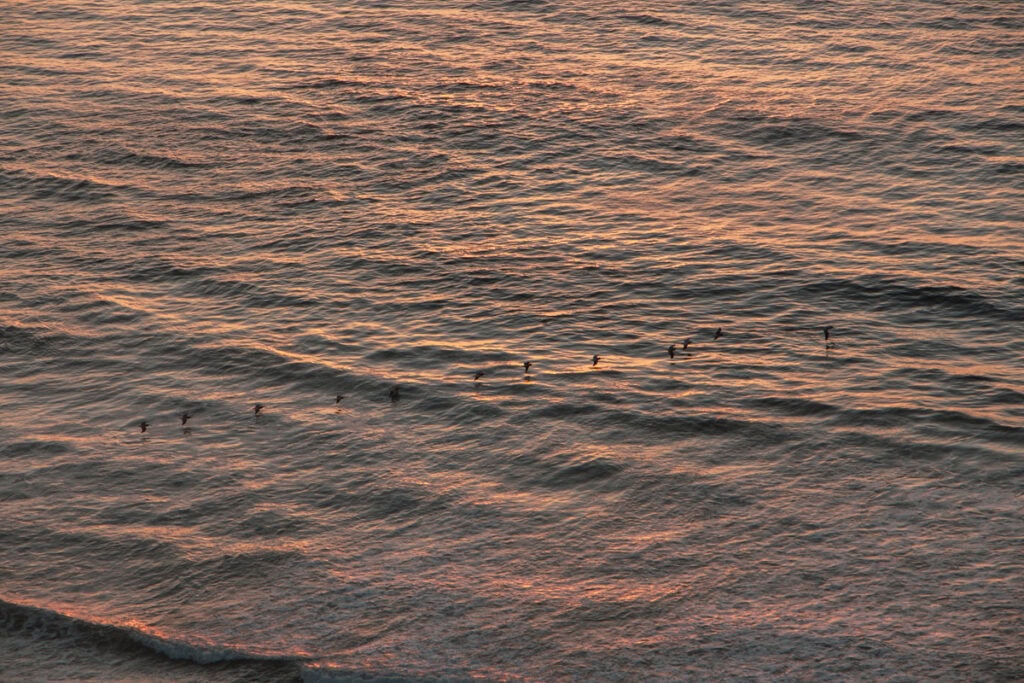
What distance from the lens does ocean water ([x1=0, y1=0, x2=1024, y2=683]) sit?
76.3 feet

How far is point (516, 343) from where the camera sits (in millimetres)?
33906

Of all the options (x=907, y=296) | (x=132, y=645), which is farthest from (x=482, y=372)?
(x=132, y=645)

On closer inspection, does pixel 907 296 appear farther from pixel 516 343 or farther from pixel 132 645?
pixel 132 645

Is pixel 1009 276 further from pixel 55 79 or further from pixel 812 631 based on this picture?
pixel 55 79

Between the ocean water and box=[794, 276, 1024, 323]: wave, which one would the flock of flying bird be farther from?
box=[794, 276, 1024, 323]: wave

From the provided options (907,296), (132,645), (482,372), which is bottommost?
(132,645)

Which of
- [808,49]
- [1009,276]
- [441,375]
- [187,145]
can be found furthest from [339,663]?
[808,49]

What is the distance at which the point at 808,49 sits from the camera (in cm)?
5056

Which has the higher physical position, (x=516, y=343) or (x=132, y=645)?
(x=516, y=343)

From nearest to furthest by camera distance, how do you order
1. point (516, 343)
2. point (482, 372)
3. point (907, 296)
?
point (482, 372)
point (516, 343)
point (907, 296)

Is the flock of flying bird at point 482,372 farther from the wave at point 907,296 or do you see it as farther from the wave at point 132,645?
the wave at point 132,645

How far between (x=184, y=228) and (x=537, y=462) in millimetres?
17752

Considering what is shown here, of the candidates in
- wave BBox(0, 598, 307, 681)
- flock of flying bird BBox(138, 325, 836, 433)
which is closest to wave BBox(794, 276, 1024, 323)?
flock of flying bird BBox(138, 325, 836, 433)

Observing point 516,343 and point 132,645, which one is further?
point 516,343
